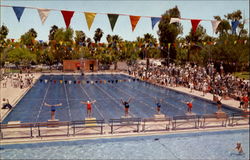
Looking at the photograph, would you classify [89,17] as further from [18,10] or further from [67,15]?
[18,10]

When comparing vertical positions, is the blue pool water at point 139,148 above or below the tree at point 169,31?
below

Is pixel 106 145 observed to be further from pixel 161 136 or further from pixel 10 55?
pixel 10 55

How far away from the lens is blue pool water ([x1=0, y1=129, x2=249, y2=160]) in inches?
468

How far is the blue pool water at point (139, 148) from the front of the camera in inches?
468

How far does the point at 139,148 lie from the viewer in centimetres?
1278

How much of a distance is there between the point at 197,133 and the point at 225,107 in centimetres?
830

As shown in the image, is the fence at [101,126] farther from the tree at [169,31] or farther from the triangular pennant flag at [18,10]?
the tree at [169,31]

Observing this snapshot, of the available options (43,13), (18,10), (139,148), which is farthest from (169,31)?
(139,148)

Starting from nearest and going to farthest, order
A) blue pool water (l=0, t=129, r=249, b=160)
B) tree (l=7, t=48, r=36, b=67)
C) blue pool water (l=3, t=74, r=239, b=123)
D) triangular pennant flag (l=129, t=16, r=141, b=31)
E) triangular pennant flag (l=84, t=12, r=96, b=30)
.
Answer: blue pool water (l=0, t=129, r=249, b=160) → triangular pennant flag (l=84, t=12, r=96, b=30) → triangular pennant flag (l=129, t=16, r=141, b=31) → blue pool water (l=3, t=74, r=239, b=123) → tree (l=7, t=48, r=36, b=67)

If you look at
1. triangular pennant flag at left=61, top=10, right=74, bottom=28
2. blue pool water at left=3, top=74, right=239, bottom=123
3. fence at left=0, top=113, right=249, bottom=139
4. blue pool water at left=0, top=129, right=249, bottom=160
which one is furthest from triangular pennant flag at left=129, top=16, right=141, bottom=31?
blue pool water at left=0, top=129, right=249, bottom=160

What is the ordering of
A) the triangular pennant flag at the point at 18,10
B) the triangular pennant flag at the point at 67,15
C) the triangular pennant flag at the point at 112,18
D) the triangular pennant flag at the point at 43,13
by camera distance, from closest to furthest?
the triangular pennant flag at the point at 18,10
the triangular pennant flag at the point at 43,13
the triangular pennant flag at the point at 67,15
the triangular pennant flag at the point at 112,18

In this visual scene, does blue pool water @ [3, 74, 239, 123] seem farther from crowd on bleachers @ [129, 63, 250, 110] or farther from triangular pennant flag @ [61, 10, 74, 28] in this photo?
triangular pennant flag @ [61, 10, 74, 28]

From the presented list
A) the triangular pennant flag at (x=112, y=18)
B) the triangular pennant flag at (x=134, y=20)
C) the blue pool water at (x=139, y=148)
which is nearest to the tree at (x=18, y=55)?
the triangular pennant flag at (x=112, y=18)

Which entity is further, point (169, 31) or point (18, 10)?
point (169, 31)
